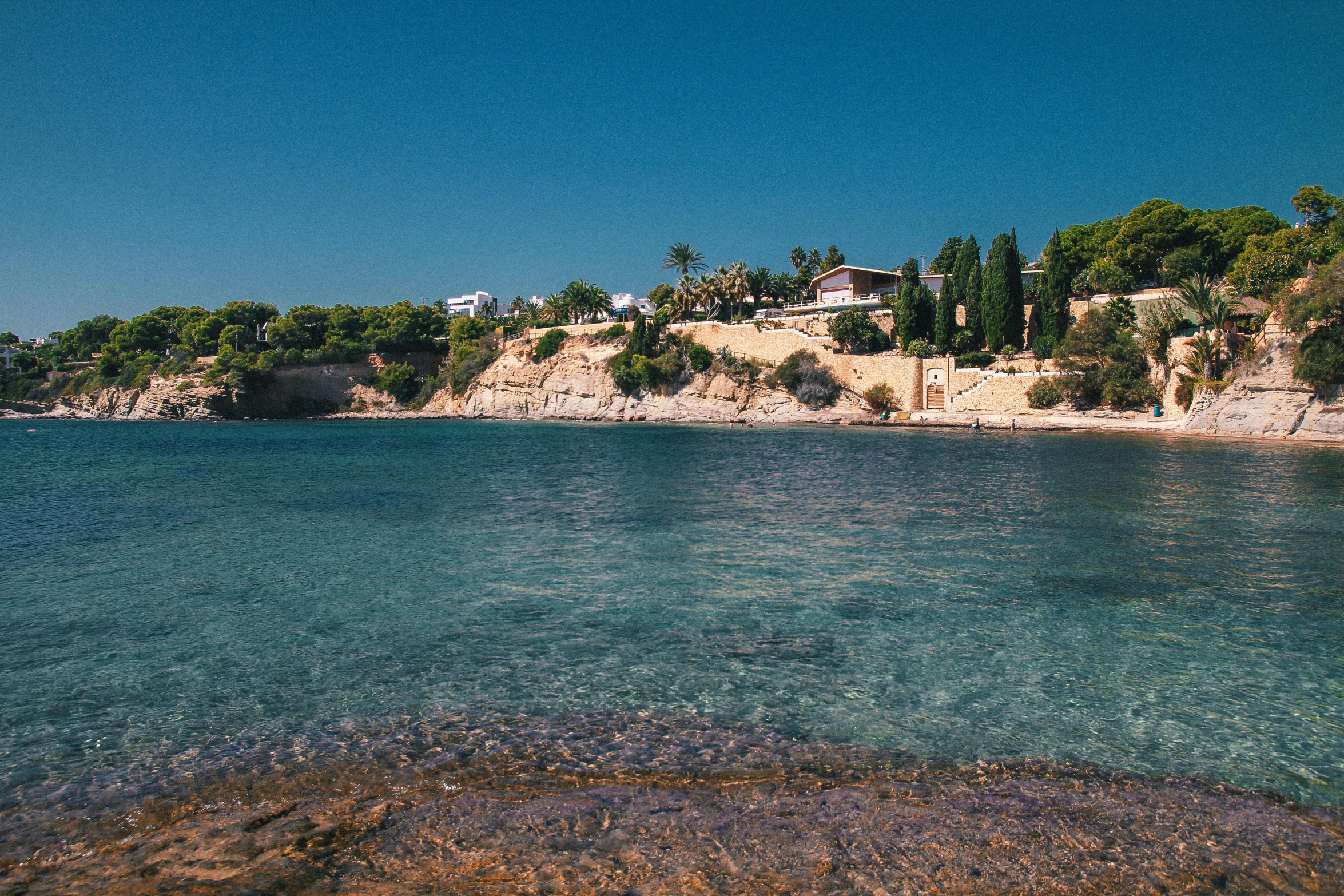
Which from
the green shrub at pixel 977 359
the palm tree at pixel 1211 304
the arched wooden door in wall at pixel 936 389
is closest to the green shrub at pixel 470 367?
the arched wooden door in wall at pixel 936 389

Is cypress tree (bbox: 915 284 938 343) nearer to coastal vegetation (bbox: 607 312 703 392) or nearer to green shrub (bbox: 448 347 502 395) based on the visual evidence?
coastal vegetation (bbox: 607 312 703 392)

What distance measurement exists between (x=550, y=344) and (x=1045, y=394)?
35.6 meters

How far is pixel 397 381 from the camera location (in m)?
64.9

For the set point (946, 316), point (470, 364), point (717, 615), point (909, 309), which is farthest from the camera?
point (470, 364)

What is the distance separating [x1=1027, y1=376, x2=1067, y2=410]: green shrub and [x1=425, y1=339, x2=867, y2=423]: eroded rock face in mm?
9173

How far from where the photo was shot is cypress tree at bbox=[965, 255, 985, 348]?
42.2 meters

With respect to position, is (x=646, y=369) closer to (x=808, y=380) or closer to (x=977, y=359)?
(x=808, y=380)

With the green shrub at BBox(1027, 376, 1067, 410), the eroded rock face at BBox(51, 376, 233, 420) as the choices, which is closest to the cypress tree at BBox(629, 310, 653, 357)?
the green shrub at BBox(1027, 376, 1067, 410)

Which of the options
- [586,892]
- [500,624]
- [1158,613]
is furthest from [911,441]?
[586,892]

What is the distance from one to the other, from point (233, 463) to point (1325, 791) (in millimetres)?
28114

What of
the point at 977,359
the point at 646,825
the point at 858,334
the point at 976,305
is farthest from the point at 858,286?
the point at 646,825

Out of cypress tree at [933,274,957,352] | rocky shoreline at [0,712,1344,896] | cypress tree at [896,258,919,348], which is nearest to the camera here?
rocky shoreline at [0,712,1344,896]

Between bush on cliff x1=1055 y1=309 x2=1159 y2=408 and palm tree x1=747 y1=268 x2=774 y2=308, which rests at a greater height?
palm tree x1=747 y1=268 x2=774 y2=308

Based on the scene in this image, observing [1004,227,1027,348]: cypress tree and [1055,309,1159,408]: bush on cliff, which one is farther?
[1004,227,1027,348]: cypress tree
